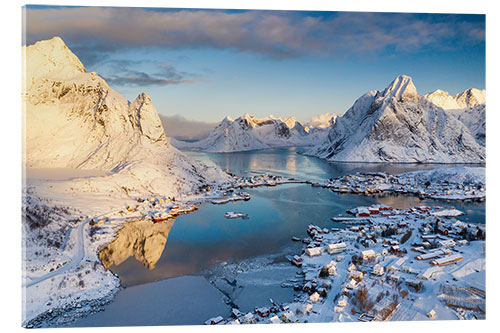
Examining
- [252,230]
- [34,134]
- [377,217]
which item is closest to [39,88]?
[34,134]

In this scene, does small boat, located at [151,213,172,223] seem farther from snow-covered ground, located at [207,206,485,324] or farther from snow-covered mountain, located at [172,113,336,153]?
snow-covered mountain, located at [172,113,336,153]

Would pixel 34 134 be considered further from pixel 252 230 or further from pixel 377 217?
pixel 377 217

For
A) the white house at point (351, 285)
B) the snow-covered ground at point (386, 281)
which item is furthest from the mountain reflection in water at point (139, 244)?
the white house at point (351, 285)

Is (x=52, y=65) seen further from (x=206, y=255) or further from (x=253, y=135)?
(x=253, y=135)

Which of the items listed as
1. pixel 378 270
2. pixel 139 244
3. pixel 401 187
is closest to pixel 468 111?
pixel 401 187

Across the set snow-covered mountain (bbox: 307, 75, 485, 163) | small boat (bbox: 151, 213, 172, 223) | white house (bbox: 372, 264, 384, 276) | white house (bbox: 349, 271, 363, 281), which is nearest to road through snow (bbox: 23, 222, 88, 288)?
small boat (bbox: 151, 213, 172, 223)

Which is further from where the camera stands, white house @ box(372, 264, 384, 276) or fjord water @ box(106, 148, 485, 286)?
fjord water @ box(106, 148, 485, 286)
